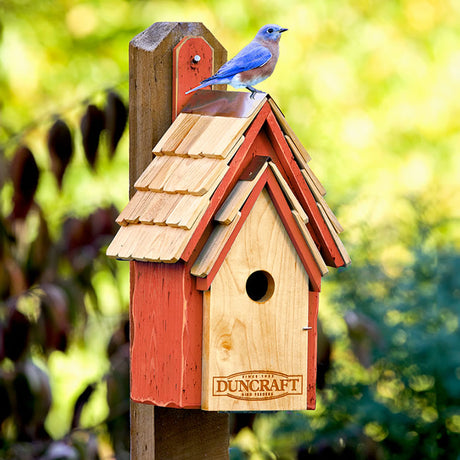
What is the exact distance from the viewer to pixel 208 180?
195cm

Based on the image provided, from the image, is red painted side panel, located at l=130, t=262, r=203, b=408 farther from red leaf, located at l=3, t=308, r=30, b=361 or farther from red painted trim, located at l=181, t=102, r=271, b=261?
red leaf, located at l=3, t=308, r=30, b=361

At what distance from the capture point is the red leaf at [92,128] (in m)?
2.60

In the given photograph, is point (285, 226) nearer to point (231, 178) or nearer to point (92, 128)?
point (231, 178)

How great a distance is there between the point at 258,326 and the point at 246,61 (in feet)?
1.96

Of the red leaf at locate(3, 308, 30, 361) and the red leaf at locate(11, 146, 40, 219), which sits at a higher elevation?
the red leaf at locate(11, 146, 40, 219)

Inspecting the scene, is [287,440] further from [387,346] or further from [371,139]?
[371,139]

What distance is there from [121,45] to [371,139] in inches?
85.9

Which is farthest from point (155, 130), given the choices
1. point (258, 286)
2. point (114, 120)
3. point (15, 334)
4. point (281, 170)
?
point (15, 334)

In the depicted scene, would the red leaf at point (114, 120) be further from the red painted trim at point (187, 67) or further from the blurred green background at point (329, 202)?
the red painted trim at point (187, 67)

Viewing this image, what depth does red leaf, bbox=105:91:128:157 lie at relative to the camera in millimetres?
2619

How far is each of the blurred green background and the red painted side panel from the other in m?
0.61

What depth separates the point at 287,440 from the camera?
13.3 ft

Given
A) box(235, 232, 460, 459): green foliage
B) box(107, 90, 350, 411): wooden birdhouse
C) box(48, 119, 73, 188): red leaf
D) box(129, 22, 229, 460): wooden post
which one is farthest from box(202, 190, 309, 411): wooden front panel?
box(235, 232, 460, 459): green foliage

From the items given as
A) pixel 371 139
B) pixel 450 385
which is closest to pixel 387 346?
pixel 450 385
